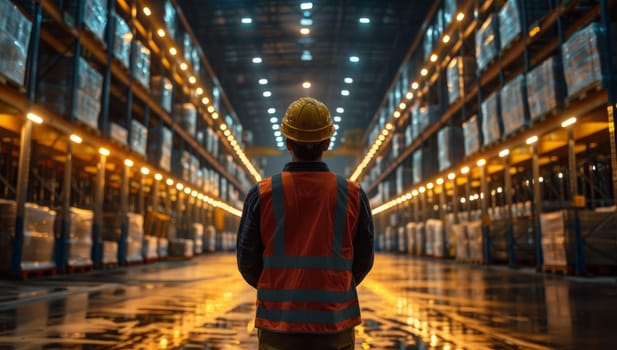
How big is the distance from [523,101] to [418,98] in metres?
12.6

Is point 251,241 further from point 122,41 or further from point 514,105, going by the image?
point 122,41

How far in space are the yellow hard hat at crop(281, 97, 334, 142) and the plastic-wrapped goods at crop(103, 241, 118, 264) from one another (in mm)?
12690

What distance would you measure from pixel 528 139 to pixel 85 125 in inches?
396

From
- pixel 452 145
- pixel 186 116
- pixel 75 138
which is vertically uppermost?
pixel 186 116

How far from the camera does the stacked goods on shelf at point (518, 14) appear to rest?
13.1m

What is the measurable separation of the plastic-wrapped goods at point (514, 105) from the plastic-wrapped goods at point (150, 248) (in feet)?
35.5

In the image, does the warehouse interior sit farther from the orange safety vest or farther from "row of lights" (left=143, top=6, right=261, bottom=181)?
the orange safety vest

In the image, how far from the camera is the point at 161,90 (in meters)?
19.2

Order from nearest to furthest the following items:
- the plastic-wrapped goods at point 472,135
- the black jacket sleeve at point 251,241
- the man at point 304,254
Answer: the man at point 304,254
the black jacket sleeve at point 251,241
the plastic-wrapped goods at point 472,135

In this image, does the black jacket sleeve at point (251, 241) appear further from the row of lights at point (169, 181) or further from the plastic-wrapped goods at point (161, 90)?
the plastic-wrapped goods at point (161, 90)

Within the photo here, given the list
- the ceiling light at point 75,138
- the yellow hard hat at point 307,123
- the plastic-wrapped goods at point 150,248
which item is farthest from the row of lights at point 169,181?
the yellow hard hat at point 307,123

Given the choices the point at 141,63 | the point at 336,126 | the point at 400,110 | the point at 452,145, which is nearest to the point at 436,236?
the point at 452,145

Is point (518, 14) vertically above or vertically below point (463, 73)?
below

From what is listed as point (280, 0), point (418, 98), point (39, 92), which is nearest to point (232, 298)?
point (39, 92)
